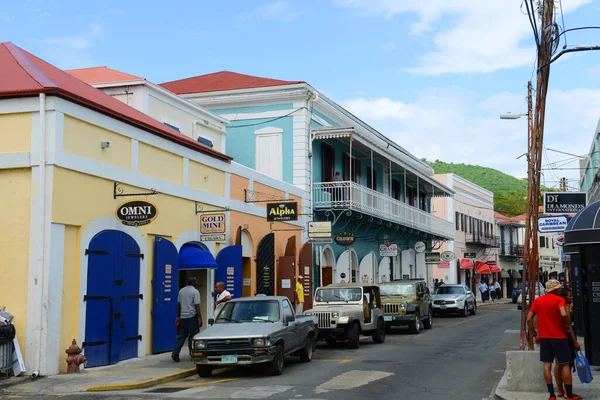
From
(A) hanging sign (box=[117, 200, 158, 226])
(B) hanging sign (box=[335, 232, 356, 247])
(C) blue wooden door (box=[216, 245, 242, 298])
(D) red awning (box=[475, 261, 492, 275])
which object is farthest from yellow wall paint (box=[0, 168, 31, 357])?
(D) red awning (box=[475, 261, 492, 275])

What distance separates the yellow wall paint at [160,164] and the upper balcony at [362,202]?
9.96 metres

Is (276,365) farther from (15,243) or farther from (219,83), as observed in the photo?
(219,83)

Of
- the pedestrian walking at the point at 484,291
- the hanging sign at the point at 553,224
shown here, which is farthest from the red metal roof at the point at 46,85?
the pedestrian walking at the point at 484,291

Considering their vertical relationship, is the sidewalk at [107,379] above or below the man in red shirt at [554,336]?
below

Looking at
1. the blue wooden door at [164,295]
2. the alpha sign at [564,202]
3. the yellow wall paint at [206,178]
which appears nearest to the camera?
the blue wooden door at [164,295]

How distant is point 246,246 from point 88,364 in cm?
844

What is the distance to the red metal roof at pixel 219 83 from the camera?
28188 millimetres

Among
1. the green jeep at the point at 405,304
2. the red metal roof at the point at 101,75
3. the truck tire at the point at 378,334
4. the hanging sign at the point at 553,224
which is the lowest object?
the truck tire at the point at 378,334

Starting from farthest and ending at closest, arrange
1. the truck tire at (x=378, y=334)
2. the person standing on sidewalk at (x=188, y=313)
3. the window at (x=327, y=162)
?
the window at (x=327, y=162)
the truck tire at (x=378, y=334)
the person standing on sidewalk at (x=188, y=313)

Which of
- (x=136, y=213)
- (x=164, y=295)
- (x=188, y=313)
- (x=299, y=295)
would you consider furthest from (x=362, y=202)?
(x=136, y=213)

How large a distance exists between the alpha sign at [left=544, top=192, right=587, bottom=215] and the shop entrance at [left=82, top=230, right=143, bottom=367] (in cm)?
1040

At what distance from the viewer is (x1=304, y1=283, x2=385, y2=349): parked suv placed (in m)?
17.8

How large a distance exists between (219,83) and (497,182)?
82653 millimetres

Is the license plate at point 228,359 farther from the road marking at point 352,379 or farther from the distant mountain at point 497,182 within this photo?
the distant mountain at point 497,182
